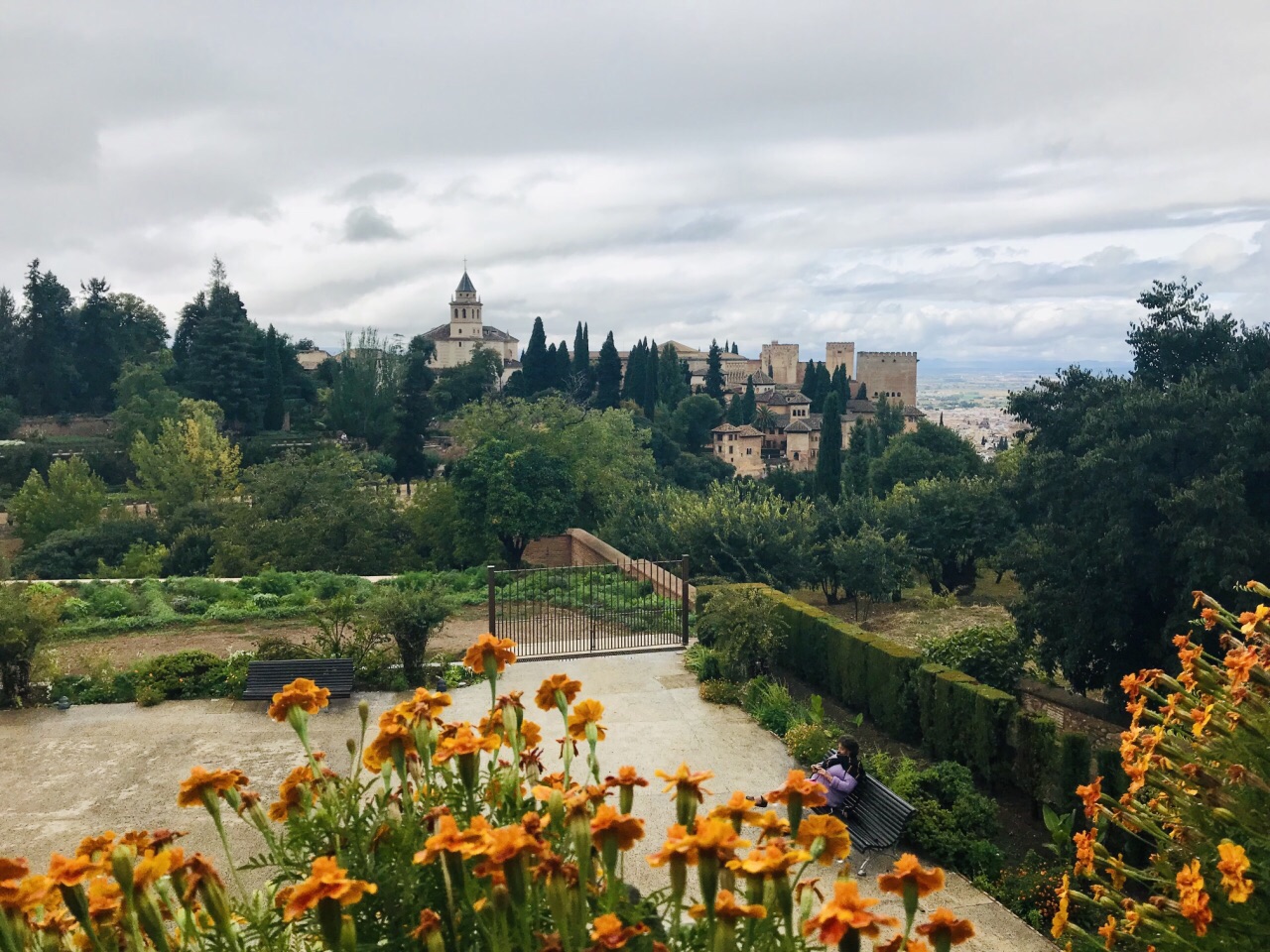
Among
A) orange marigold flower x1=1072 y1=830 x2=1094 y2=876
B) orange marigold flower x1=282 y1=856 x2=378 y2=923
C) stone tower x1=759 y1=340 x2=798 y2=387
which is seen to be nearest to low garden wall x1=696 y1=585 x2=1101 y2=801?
orange marigold flower x1=1072 y1=830 x2=1094 y2=876

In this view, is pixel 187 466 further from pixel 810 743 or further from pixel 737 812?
pixel 737 812

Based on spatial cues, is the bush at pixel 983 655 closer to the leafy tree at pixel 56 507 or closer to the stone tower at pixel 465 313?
the leafy tree at pixel 56 507

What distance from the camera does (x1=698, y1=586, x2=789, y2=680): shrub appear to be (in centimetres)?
1138

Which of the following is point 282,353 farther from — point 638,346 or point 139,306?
point 638,346

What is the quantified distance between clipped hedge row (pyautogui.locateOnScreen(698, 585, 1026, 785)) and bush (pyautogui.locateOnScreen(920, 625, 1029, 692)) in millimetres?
836

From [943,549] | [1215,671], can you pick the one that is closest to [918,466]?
[943,549]

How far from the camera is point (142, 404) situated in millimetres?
43594

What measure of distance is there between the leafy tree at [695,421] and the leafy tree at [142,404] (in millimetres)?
27828

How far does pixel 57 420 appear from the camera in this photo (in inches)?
1983

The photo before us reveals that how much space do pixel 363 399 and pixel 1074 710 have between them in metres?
42.6

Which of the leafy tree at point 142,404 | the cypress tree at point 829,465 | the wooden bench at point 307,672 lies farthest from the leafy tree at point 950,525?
the leafy tree at point 142,404

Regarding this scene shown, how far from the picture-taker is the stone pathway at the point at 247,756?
7.30 meters

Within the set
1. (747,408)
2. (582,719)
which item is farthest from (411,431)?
(582,719)

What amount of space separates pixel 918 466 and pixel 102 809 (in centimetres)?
3905
